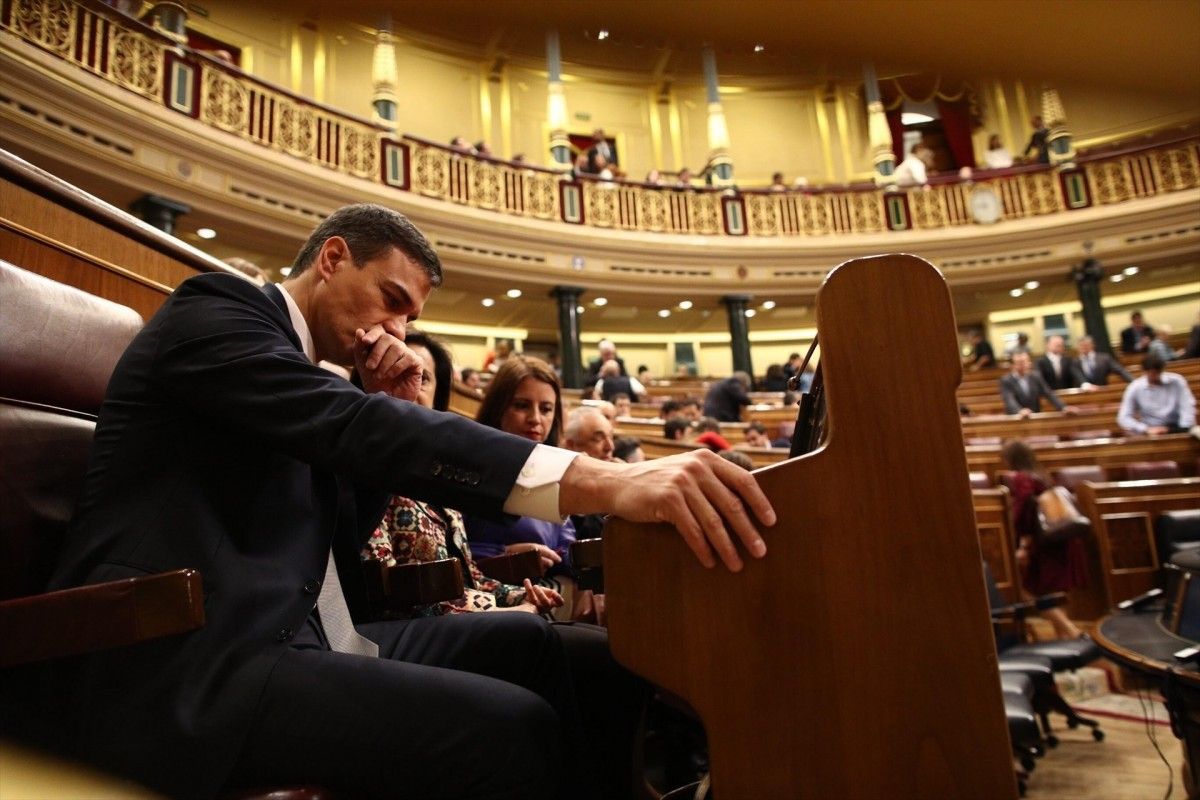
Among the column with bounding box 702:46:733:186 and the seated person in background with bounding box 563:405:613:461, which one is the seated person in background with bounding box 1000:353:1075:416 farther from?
the seated person in background with bounding box 563:405:613:461

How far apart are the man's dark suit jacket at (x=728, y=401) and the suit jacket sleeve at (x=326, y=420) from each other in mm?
5767

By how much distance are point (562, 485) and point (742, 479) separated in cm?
17

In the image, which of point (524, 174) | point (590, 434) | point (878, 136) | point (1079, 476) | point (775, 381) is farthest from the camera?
point (878, 136)

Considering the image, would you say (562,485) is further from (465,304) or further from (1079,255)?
(1079,255)

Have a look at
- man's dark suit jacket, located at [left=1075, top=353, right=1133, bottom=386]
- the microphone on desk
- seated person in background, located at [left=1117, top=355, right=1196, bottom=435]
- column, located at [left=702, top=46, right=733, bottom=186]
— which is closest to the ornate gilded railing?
column, located at [left=702, top=46, right=733, bottom=186]

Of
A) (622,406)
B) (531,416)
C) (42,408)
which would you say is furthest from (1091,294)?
(42,408)

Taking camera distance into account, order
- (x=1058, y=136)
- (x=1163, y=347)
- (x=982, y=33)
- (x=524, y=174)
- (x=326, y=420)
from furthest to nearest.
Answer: (x=1058, y=136), (x=524, y=174), (x=1163, y=347), (x=982, y=33), (x=326, y=420)

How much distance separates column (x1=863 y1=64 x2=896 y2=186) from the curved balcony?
69cm

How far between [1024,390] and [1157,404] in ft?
3.67

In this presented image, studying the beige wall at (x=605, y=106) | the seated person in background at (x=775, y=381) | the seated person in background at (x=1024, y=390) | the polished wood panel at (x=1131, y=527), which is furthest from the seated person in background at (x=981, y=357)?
the polished wood panel at (x=1131, y=527)

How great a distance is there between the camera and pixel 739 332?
9.34m

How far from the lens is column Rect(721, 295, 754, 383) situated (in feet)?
30.5

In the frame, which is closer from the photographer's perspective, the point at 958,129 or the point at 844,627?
the point at 844,627

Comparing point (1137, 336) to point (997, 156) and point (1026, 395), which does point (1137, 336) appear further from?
point (1026, 395)
